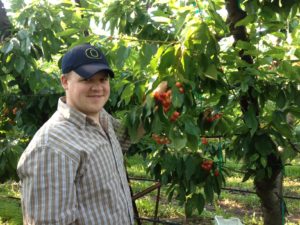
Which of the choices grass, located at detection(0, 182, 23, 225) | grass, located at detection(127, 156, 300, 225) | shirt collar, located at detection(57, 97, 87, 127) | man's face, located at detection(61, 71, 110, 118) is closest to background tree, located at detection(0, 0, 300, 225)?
man's face, located at detection(61, 71, 110, 118)

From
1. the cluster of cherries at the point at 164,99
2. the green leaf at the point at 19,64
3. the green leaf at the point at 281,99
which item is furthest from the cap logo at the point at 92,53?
the green leaf at the point at 19,64

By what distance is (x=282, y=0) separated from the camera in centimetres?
179

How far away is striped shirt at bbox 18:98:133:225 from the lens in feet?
5.23

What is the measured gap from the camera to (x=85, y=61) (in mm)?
1840

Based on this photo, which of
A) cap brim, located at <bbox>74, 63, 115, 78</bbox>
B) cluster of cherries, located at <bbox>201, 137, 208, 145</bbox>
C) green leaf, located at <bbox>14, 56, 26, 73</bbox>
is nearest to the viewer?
cap brim, located at <bbox>74, 63, 115, 78</bbox>

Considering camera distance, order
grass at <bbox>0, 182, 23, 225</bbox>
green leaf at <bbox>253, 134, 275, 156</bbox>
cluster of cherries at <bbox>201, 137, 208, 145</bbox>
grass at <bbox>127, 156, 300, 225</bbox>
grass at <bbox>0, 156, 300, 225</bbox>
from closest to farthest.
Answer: green leaf at <bbox>253, 134, 275, 156</bbox>
cluster of cherries at <bbox>201, 137, 208, 145</bbox>
grass at <bbox>0, 182, 23, 225</bbox>
grass at <bbox>0, 156, 300, 225</bbox>
grass at <bbox>127, 156, 300, 225</bbox>

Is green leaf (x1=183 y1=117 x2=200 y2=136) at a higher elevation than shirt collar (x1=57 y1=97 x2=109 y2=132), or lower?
lower

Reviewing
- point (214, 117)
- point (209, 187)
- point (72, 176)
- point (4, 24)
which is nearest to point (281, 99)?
point (214, 117)

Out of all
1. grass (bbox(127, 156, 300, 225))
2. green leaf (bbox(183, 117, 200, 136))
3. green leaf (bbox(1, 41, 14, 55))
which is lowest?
grass (bbox(127, 156, 300, 225))

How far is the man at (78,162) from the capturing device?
1.60 metres

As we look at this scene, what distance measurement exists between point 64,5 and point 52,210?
1601 millimetres

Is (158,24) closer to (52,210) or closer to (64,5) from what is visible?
(64,5)

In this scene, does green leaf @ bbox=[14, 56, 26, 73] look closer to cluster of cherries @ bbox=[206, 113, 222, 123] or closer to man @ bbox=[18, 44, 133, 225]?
man @ bbox=[18, 44, 133, 225]

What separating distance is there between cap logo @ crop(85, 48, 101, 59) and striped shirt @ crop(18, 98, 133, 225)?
0.24 metres
